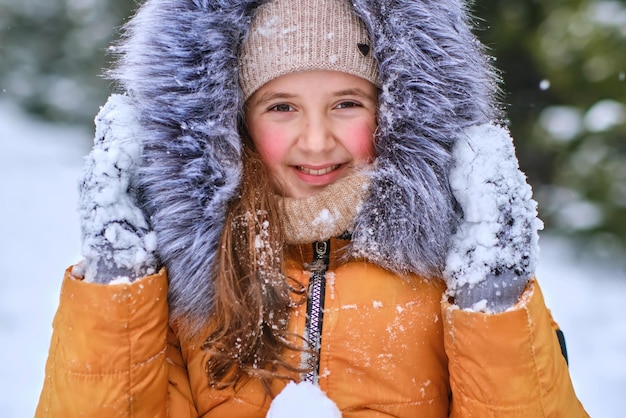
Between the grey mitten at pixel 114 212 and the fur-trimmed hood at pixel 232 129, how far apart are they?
38mm

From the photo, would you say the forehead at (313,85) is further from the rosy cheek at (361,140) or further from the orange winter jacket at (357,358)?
the orange winter jacket at (357,358)

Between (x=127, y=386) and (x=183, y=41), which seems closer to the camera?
(x=127, y=386)

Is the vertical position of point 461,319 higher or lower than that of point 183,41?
lower

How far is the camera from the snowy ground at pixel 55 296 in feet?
9.86

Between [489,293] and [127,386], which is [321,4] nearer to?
[489,293]

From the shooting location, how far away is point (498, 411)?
1.43 meters

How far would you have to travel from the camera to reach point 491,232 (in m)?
1.49

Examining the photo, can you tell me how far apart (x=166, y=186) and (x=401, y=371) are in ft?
2.34

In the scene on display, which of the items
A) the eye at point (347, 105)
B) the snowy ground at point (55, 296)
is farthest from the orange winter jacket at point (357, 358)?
the snowy ground at point (55, 296)

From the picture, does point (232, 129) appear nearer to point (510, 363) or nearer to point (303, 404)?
point (303, 404)

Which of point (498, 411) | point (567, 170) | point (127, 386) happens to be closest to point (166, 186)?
point (127, 386)

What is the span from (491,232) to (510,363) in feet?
0.94

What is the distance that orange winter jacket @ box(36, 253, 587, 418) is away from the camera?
1432 millimetres

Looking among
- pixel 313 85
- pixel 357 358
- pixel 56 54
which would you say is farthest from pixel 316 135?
pixel 56 54
